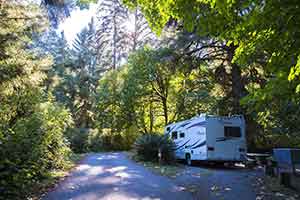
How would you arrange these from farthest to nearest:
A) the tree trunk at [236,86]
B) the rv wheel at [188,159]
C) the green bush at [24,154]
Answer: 1. the tree trunk at [236,86]
2. the rv wheel at [188,159]
3. the green bush at [24,154]

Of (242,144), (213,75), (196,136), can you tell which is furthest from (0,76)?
(213,75)

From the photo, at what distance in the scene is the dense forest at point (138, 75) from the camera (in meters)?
5.54

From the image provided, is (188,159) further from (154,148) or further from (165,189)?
(165,189)

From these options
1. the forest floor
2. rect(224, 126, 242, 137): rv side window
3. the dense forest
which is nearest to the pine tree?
the dense forest

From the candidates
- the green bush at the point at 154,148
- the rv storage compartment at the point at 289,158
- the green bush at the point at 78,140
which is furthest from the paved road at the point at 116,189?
the green bush at the point at 78,140

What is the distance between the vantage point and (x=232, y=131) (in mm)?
15766

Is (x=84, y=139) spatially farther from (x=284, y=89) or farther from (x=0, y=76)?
(x=284, y=89)

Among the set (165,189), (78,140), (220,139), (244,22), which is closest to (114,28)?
(78,140)

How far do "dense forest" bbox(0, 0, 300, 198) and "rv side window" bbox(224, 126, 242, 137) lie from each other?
1.29 m

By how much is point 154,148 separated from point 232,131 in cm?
415

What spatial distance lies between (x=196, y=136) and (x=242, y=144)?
86.2 inches

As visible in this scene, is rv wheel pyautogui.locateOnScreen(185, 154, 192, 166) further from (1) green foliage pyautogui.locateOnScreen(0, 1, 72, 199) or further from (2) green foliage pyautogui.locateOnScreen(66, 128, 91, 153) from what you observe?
(2) green foliage pyautogui.locateOnScreen(66, 128, 91, 153)

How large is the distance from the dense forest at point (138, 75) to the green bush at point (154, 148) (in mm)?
3648

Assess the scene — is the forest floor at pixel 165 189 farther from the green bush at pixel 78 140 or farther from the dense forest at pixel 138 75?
the green bush at pixel 78 140
